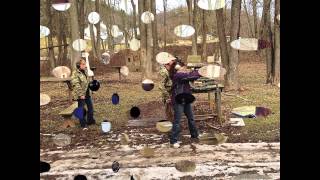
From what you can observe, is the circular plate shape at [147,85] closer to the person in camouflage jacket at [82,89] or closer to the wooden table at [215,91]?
the wooden table at [215,91]

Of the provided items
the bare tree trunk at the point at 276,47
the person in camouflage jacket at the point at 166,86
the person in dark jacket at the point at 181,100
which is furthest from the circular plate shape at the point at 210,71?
the bare tree trunk at the point at 276,47

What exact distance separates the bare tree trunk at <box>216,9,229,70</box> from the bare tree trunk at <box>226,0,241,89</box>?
0.16ft

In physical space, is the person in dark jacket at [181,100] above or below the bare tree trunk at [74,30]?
below

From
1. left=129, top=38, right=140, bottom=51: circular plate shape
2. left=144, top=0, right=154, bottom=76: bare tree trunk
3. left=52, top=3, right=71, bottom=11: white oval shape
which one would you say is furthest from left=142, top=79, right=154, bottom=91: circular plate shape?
left=52, top=3, right=71, bottom=11: white oval shape

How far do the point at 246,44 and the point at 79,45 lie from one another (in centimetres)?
158

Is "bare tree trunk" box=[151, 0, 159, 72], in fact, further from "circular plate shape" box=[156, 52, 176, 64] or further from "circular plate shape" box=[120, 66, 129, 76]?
"circular plate shape" box=[120, 66, 129, 76]

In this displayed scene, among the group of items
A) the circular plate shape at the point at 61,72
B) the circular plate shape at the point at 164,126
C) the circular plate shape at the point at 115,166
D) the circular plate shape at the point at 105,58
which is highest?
the circular plate shape at the point at 105,58

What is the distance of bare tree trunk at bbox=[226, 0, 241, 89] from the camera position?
4676 mm

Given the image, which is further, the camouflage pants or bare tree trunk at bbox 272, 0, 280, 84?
the camouflage pants

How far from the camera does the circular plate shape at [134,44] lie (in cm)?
470

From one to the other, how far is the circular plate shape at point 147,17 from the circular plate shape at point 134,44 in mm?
→ 201

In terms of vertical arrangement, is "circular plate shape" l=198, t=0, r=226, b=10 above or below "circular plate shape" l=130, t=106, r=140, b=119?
above
